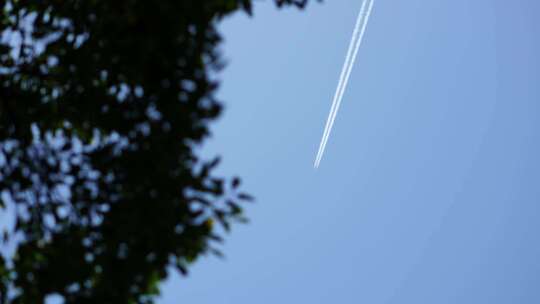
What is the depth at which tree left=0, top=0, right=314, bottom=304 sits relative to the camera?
605 cm

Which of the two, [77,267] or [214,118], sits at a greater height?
[214,118]

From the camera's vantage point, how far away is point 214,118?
20.3 ft

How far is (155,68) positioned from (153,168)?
1440 millimetres

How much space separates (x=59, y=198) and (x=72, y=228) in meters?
0.71

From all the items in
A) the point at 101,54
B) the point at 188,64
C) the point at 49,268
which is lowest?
the point at 49,268

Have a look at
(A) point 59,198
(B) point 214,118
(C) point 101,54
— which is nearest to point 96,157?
(A) point 59,198

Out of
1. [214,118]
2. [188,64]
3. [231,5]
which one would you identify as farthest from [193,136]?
[231,5]

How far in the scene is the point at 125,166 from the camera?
257 inches

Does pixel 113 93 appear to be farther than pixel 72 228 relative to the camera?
Yes

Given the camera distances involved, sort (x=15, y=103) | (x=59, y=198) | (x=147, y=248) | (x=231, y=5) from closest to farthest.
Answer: (x=147, y=248)
(x=231, y=5)
(x=59, y=198)
(x=15, y=103)

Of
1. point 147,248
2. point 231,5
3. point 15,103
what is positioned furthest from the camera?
point 15,103

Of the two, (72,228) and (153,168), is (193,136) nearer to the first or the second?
(153,168)

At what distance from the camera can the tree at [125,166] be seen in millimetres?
6055

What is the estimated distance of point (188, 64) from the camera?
6254 mm
